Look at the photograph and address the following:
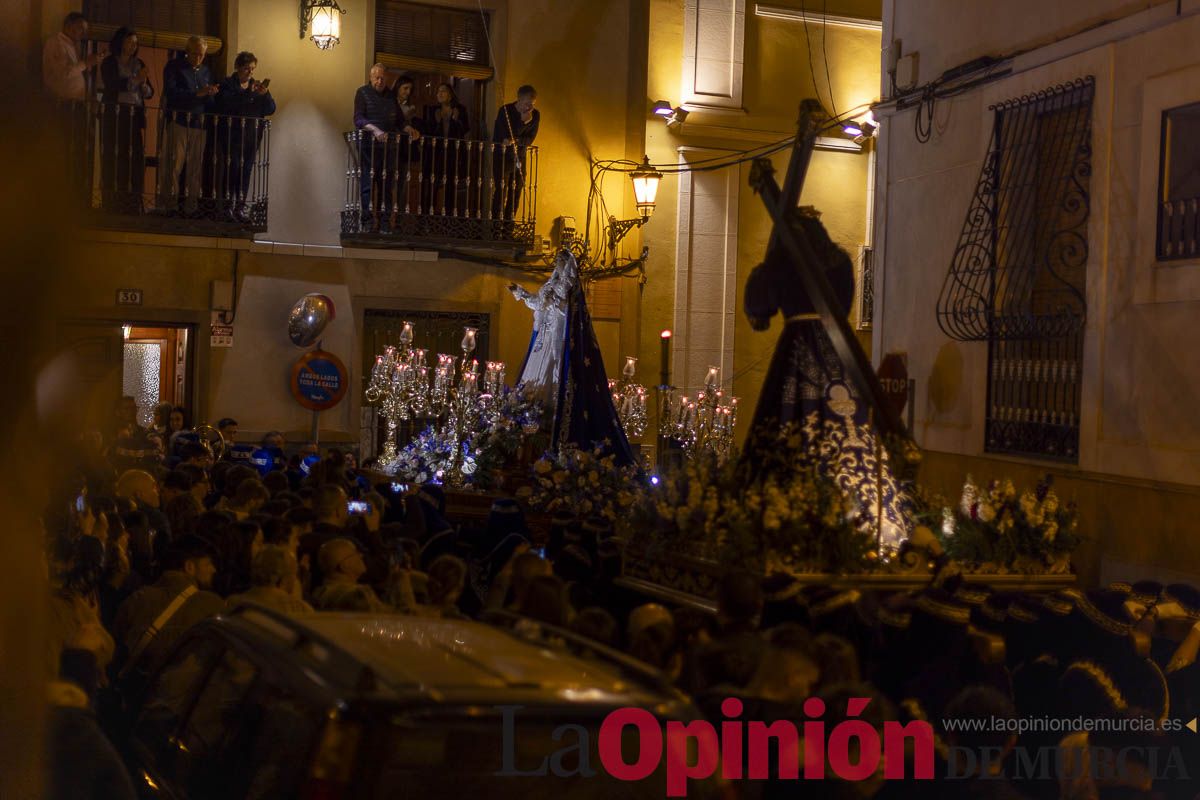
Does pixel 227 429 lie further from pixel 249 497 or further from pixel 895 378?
pixel 895 378

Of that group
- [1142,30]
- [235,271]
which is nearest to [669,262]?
[235,271]

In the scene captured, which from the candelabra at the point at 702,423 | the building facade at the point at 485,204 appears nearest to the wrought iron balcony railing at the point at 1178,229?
the candelabra at the point at 702,423

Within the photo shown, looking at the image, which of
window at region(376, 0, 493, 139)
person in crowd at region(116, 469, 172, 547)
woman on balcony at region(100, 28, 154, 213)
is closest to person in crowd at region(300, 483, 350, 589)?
person in crowd at region(116, 469, 172, 547)

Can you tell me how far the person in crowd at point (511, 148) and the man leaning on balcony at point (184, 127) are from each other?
3518mm

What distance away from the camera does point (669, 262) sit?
1847cm

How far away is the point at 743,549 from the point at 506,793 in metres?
3.79

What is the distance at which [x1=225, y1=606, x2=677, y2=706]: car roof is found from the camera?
3.49m

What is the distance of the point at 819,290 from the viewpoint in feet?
25.1

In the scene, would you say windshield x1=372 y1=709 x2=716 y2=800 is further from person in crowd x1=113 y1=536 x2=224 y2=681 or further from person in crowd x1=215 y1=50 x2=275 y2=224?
person in crowd x1=215 y1=50 x2=275 y2=224

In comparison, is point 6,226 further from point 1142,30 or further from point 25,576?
point 1142,30

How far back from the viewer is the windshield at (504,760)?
3.32 metres

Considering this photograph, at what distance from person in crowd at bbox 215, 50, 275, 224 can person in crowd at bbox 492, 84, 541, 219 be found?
2.82 metres

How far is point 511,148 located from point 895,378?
7368 mm
